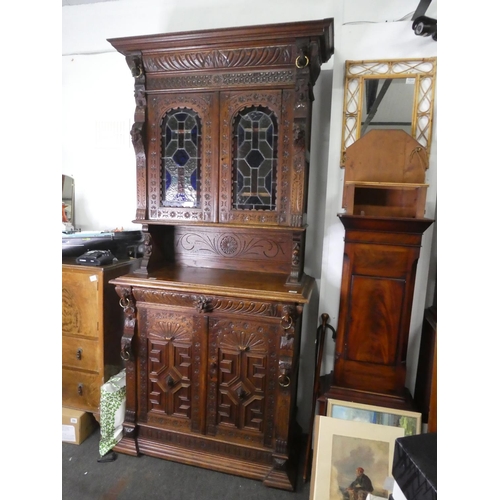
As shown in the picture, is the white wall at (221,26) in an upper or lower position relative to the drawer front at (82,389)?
upper

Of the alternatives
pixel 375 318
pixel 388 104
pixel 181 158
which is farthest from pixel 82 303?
pixel 388 104

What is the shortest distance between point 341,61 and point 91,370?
2.33 meters

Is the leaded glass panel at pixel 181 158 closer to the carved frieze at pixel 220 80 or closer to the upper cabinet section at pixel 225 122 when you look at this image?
the upper cabinet section at pixel 225 122

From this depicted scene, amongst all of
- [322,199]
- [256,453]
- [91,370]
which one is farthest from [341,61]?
[91,370]

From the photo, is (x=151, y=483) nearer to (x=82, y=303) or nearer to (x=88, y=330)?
(x=88, y=330)

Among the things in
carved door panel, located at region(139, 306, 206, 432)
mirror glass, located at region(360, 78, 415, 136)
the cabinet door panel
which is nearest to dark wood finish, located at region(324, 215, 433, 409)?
the cabinet door panel

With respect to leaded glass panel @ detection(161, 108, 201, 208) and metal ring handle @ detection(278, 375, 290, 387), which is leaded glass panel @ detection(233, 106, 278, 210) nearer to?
leaded glass panel @ detection(161, 108, 201, 208)

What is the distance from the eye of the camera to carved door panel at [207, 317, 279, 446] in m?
1.68

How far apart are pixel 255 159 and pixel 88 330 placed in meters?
1.43

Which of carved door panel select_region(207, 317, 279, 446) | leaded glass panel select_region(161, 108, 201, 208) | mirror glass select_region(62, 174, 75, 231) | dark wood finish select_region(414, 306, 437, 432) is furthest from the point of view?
mirror glass select_region(62, 174, 75, 231)

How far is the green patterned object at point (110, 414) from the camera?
1.88 meters

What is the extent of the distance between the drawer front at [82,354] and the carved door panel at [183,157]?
2.94 ft

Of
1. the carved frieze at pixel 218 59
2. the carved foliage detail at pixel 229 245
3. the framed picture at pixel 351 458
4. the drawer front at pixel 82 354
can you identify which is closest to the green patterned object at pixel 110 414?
the drawer front at pixel 82 354
